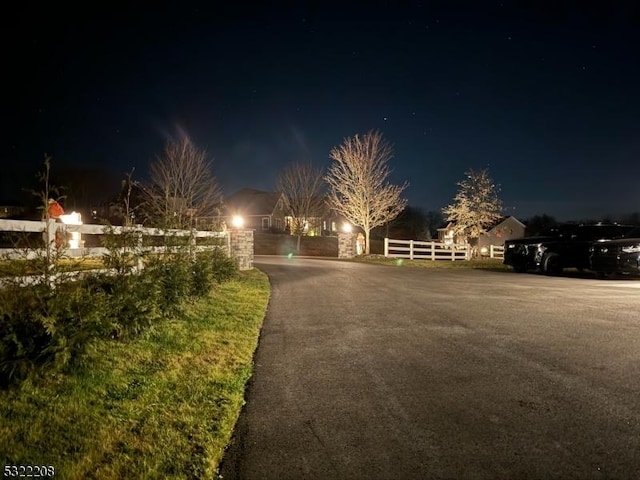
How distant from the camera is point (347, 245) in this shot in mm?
26438

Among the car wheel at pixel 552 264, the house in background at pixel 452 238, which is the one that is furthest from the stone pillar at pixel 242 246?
the house in background at pixel 452 238

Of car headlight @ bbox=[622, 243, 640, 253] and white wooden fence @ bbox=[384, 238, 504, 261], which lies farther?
white wooden fence @ bbox=[384, 238, 504, 261]

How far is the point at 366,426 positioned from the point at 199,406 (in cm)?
142

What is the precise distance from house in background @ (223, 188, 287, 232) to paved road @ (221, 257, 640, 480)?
45090mm

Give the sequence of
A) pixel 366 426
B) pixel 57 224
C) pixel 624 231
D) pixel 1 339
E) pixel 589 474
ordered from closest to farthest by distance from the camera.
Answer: pixel 589 474 → pixel 366 426 → pixel 1 339 → pixel 57 224 → pixel 624 231

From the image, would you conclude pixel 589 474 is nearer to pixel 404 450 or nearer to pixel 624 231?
pixel 404 450

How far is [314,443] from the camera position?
294cm

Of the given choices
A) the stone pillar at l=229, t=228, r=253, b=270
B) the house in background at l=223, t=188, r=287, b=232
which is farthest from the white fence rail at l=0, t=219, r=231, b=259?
the house in background at l=223, t=188, r=287, b=232

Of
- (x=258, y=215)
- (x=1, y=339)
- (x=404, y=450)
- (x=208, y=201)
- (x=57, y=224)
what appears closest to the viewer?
(x=404, y=450)

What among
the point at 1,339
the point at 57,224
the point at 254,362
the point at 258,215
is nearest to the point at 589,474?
the point at 254,362

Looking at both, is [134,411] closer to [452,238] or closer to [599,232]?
[599,232]

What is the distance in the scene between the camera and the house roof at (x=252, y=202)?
5291 cm

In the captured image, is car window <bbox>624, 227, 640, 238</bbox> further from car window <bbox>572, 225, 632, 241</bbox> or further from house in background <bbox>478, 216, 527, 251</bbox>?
house in background <bbox>478, 216, 527, 251</bbox>

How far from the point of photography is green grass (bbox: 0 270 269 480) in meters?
2.67
